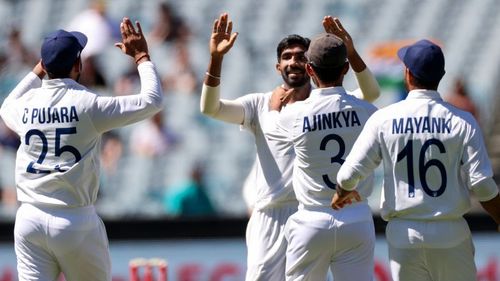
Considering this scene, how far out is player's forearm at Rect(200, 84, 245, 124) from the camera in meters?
7.46

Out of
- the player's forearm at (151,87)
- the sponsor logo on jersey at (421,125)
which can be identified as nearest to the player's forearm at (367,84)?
the sponsor logo on jersey at (421,125)

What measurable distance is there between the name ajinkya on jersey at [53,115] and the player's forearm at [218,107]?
3.31 ft

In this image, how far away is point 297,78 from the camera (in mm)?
7430

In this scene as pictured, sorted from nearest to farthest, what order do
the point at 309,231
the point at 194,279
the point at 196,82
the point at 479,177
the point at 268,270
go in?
the point at 479,177, the point at 309,231, the point at 268,270, the point at 194,279, the point at 196,82

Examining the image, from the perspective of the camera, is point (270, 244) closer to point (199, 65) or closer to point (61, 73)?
point (61, 73)

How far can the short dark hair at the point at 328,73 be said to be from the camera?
671cm

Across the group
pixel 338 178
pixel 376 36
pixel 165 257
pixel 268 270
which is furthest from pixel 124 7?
pixel 338 178

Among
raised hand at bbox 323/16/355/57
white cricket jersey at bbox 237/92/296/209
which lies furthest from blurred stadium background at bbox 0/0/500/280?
raised hand at bbox 323/16/355/57

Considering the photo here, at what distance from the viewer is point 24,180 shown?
6832 millimetres

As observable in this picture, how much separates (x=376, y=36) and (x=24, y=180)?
26.7 ft

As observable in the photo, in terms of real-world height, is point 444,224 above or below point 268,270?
above

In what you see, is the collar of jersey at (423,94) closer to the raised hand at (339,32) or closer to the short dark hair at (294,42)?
the raised hand at (339,32)

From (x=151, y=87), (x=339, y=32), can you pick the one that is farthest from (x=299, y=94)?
(x=151, y=87)

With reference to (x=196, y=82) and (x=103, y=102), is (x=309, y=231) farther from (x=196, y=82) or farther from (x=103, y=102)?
(x=196, y=82)
